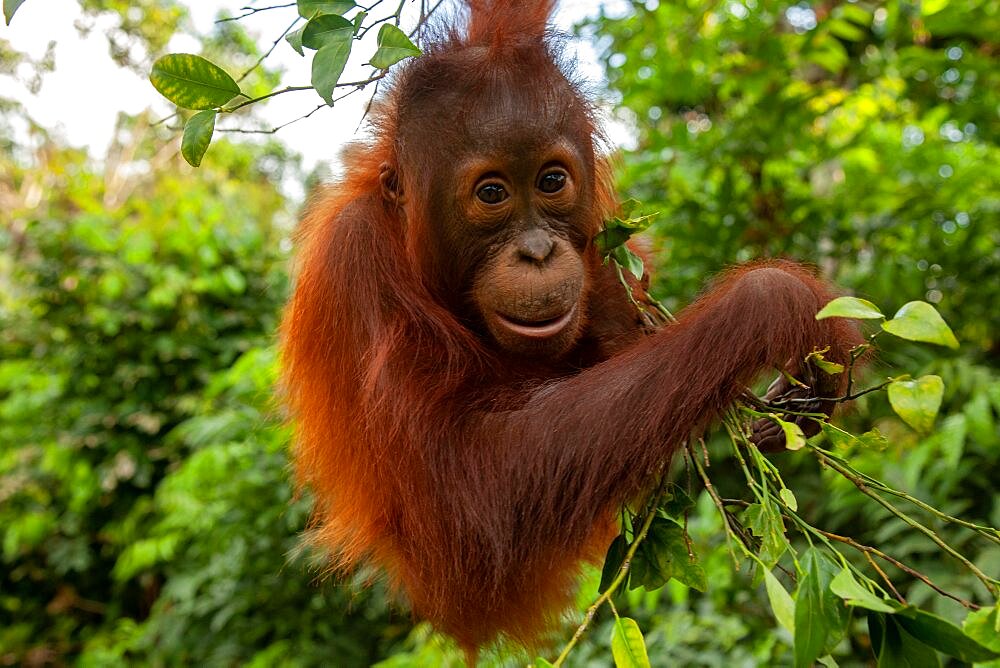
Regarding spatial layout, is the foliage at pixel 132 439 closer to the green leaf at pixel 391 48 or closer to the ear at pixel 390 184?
the ear at pixel 390 184

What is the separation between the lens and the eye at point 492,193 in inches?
80.5

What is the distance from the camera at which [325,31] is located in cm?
141

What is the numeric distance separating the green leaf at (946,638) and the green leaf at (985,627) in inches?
0.7

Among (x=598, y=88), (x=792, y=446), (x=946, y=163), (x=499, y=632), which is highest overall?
(x=598, y=88)

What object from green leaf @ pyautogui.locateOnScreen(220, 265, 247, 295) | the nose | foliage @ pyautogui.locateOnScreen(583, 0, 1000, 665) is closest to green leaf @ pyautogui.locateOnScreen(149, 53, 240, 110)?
the nose

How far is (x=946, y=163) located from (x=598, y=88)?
2615mm

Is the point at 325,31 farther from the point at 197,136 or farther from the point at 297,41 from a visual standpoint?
the point at 197,136

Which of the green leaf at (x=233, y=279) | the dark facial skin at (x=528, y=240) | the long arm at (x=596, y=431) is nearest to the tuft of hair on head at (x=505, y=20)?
the dark facial skin at (x=528, y=240)

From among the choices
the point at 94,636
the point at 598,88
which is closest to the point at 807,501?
the point at 598,88

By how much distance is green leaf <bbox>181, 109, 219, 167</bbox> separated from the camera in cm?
148

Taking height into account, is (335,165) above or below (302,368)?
above

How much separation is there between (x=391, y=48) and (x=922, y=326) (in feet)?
3.08

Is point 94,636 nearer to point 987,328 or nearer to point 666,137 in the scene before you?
point 666,137

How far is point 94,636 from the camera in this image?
20.2 feet
